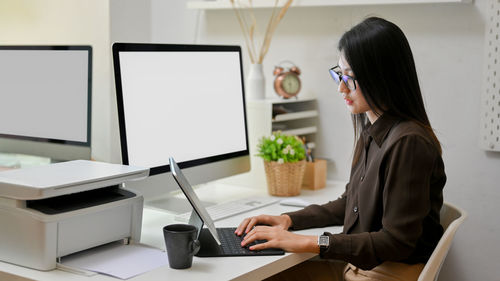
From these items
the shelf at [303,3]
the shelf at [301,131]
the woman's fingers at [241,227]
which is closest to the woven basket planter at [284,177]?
the shelf at [301,131]

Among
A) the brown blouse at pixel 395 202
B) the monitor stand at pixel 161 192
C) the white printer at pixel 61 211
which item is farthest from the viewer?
the monitor stand at pixel 161 192

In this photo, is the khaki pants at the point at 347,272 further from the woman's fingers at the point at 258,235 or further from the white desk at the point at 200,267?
the woman's fingers at the point at 258,235

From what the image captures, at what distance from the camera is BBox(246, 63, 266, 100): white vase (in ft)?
7.90

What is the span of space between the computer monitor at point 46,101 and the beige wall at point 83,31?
27 centimetres

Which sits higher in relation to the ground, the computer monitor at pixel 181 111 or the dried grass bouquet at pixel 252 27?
the dried grass bouquet at pixel 252 27

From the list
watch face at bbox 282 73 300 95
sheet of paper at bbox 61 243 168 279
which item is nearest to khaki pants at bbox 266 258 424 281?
sheet of paper at bbox 61 243 168 279

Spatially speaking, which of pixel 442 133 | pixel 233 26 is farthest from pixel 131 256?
pixel 233 26

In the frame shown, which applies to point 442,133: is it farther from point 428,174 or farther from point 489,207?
point 428,174

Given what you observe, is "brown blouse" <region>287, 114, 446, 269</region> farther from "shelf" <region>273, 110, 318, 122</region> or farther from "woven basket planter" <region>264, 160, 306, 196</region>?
"shelf" <region>273, 110, 318, 122</region>

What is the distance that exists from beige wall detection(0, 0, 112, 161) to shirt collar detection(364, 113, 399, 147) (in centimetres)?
118

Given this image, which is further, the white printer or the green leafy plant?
the green leafy plant

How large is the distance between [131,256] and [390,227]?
1.99 feet

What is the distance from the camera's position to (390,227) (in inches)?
57.7

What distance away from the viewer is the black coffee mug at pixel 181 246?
1344 millimetres
